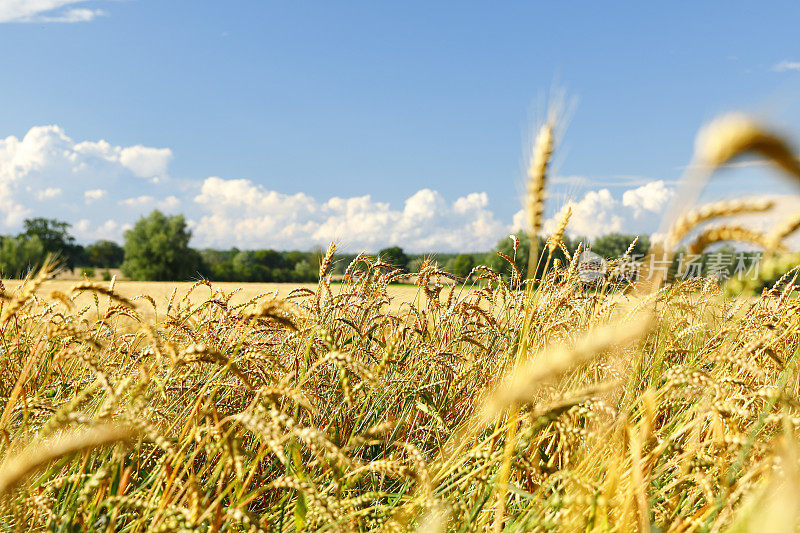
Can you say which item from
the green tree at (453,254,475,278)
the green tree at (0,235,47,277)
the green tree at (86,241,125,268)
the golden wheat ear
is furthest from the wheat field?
the green tree at (86,241,125,268)

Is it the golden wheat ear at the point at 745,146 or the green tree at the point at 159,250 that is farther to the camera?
the green tree at the point at 159,250

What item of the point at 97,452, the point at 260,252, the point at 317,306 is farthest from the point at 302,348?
the point at 260,252

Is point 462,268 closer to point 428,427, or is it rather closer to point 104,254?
point 428,427

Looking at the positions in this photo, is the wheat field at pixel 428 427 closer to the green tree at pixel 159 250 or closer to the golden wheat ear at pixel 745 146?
the golden wheat ear at pixel 745 146

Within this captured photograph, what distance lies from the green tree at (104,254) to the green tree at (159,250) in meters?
24.0

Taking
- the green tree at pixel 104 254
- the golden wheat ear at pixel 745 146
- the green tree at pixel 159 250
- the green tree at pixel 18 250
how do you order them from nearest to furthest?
the golden wheat ear at pixel 745 146, the green tree at pixel 18 250, the green tree at pixel 159 250, the green tree at pixel 104 254

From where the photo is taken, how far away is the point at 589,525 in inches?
64.5

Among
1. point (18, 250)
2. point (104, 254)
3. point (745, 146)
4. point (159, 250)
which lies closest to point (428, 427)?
point (745, 146)

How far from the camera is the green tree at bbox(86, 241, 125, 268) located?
10706 centimetres

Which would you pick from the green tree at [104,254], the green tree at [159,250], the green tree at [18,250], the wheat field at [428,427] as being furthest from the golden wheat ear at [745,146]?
the green tree at [104,254]

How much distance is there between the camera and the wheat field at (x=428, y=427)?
1402mm

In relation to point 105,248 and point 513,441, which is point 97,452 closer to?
point 513,441

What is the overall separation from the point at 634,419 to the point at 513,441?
1.30m

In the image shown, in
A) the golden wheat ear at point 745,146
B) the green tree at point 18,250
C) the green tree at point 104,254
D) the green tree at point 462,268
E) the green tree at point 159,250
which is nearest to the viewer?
the golden wheat ear at point 745,146
